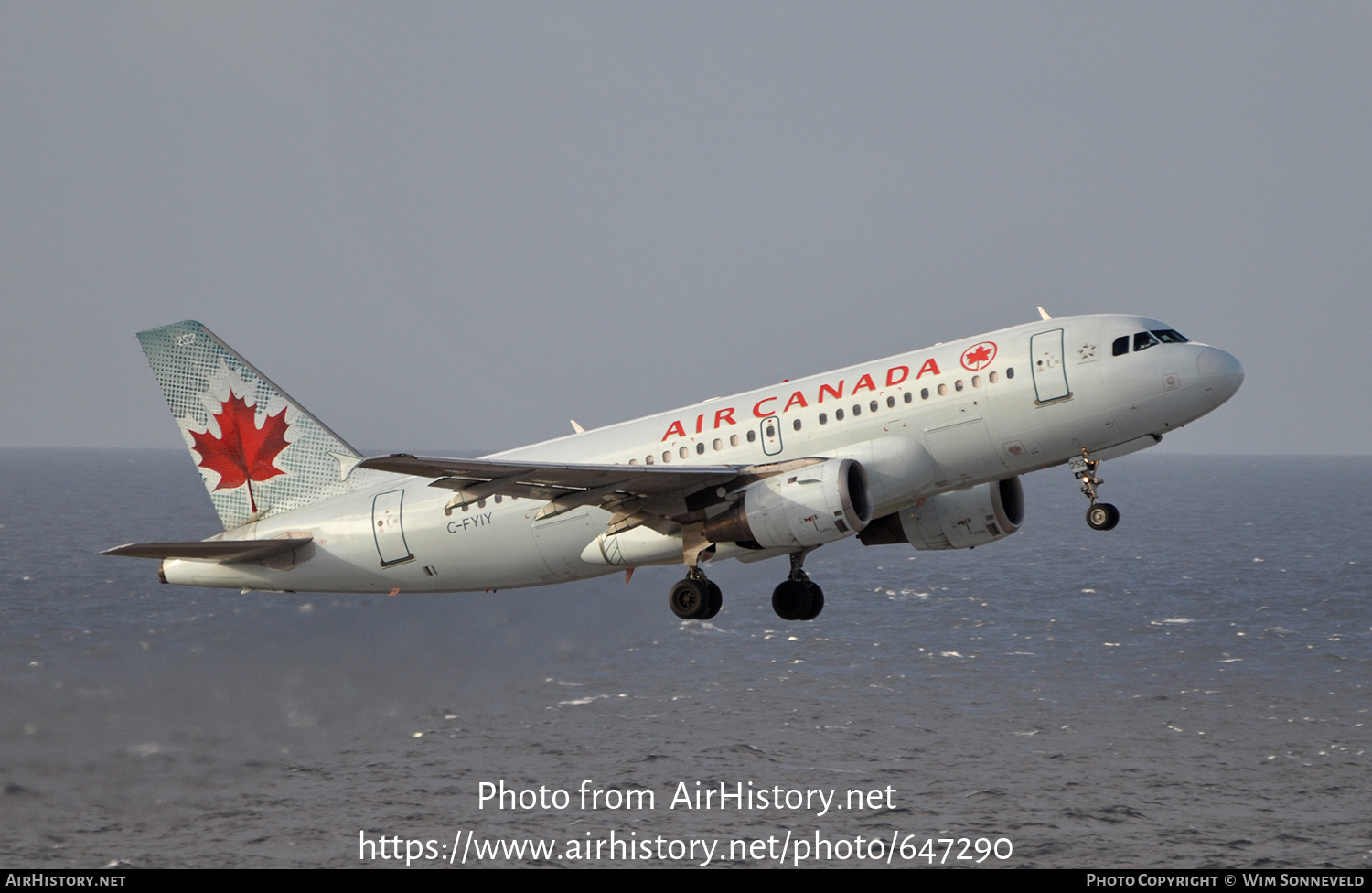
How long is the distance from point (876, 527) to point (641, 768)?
56010 mm

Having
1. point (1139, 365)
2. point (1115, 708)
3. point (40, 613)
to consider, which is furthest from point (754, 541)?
point (40, 613)

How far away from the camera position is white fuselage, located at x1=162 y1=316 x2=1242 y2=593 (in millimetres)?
30609

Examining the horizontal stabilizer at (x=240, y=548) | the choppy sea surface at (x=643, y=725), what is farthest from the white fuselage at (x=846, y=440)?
the choppy sea surface at (x=643, y=725)

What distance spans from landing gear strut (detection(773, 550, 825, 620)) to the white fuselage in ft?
12.8

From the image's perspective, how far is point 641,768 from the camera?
8806cm

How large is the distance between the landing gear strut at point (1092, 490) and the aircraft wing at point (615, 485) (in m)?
7.18

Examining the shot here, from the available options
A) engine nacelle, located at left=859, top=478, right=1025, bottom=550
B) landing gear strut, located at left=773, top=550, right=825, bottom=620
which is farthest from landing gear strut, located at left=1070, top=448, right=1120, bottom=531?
landing gear strut, located at left=773, top=550, right=825, bottom=620

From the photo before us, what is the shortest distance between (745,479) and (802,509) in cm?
210

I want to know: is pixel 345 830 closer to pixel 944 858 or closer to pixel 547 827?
pixel 547 827

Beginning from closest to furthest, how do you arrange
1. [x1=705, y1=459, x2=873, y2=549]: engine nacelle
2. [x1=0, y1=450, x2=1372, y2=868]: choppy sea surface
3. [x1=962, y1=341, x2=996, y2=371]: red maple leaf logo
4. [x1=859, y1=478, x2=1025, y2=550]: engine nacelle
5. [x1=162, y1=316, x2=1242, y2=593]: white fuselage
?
[x1=705, y1=459, x2=873, y2=549]: engine nacelle → [x1=162, y1=316, x2=1242, y2=593]: white fuselage → [x1=962, y1=341, x2=996, y2=371]: red maple leaf logo → [x1=859, y1=478, x2=1025, y2=550]: engine nacelle → [x1=0, y1=450, x2=1372, y2=868]: choppy sea surface

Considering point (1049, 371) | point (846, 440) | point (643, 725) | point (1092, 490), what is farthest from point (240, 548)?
point (643, 725)

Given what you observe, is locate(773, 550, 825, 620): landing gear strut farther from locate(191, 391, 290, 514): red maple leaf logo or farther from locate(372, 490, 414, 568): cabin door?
locate(191, 391, 290, 514): red maple leaf logo

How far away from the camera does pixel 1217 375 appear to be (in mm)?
30188
